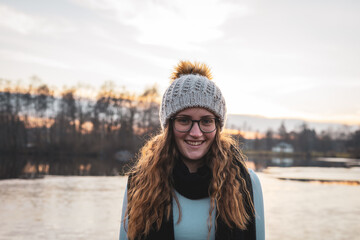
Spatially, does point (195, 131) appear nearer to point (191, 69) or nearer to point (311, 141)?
point (191, 69)

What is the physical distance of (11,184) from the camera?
58.2 ft

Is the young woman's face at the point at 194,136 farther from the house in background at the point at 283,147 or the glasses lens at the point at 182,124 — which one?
the house in background at the point at 283,147

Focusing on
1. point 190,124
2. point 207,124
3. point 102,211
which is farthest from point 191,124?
point 102,211

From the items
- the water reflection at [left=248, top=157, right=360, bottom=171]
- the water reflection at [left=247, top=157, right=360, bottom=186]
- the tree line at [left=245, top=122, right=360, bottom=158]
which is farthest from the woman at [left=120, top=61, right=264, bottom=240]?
the tree line at [left=245, top=122, right=360, bottom=158]

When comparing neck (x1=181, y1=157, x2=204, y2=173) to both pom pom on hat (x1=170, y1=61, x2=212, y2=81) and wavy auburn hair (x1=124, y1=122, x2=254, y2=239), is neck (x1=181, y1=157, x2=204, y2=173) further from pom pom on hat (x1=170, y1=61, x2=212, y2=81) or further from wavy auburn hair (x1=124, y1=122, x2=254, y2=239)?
pom pom on hat (x1=170, y1=61, x2=212, y2=81)

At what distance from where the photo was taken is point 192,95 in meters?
2.29

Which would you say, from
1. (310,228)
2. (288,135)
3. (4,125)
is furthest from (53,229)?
(288,135)

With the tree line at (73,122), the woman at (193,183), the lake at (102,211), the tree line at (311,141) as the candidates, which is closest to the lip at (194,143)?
the woman at (193,183)

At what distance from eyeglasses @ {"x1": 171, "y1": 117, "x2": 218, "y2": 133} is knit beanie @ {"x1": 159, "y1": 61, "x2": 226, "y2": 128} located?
0.06m

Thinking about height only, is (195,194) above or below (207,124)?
below

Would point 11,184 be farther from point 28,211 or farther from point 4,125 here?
point 4,125

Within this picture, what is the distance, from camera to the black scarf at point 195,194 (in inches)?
88.4

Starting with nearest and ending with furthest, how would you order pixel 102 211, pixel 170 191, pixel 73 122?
pixel 170 191
pixel 102 211
pixel 73 122

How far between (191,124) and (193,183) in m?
0.39
